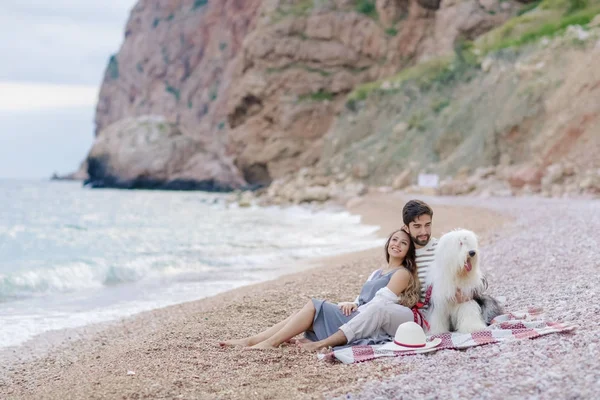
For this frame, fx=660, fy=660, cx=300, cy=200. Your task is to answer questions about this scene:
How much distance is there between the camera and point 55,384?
5164mm

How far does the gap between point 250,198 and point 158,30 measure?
66.1 metres

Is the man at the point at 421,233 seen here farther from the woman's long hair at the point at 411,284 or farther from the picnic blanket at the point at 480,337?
the picnic blanket at the point at 480,337

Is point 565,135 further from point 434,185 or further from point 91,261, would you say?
point 91,261

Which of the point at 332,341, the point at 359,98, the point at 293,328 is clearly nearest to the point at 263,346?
the point at 293,328

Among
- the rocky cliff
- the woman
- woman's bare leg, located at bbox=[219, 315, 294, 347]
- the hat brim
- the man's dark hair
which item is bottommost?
woman's bare leg, located at bbox=[219, 315, 294, 347]

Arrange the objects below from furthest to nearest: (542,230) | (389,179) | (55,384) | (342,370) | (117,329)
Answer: (389,179), (542,230), (117,329), (55,384), (342,370)

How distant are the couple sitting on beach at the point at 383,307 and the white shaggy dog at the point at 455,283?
0.31 ft

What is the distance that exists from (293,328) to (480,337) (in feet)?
4.97

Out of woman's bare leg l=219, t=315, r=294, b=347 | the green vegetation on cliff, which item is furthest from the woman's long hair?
the green vegetation on cliff

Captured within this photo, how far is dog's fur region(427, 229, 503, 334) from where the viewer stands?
4.88m

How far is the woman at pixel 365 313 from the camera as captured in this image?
519 centimetres

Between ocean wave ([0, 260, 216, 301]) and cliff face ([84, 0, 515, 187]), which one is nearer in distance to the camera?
ocean wave ([0, 260, 216, 301])

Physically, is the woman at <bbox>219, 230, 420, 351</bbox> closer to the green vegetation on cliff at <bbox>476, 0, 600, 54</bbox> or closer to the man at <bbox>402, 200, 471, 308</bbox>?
the man at <bbox>402, 200, 471, 308</bbox>

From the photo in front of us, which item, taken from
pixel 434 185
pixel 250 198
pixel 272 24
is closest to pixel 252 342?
pixel 434 185
